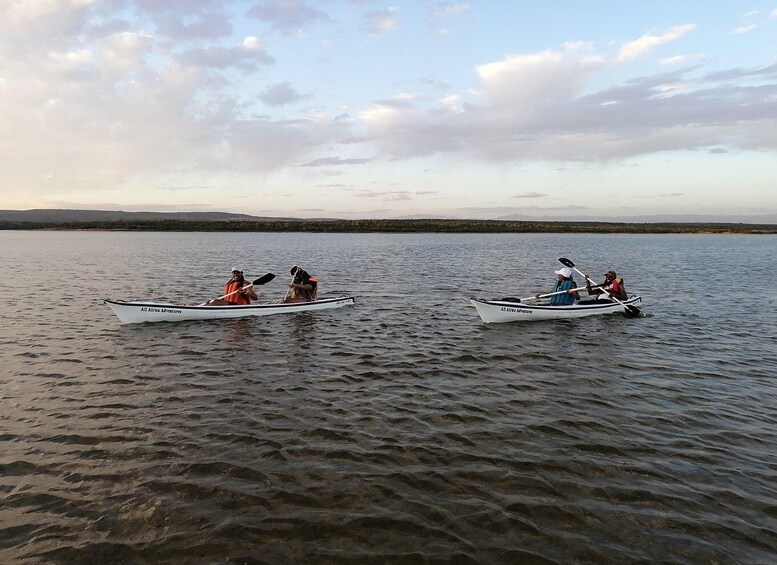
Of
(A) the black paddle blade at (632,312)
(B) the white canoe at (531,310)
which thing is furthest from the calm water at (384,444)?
(A) the black paddle blade at (632,312)

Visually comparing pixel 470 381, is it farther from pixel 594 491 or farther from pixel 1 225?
pixel 1 225

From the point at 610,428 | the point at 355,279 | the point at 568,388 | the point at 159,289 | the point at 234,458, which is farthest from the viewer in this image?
the point at 355,279

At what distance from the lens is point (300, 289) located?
22359 mm

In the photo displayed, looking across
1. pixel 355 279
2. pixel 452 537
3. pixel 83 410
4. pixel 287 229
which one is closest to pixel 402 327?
pixel 83 410

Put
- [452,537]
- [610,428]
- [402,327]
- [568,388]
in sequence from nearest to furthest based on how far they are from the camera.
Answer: [452,537], [610,428], [568,388], [402,327]

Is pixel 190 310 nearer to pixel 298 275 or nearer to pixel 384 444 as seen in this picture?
pixel 298 275

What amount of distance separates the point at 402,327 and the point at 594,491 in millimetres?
12012

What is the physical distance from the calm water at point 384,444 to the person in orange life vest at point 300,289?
3.68 meters

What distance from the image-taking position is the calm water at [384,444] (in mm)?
6348

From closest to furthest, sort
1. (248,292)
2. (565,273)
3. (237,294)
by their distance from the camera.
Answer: (237,294)
(248,292)
(565,273)

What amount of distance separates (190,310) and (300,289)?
16.8ft

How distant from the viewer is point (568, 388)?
12.3 m

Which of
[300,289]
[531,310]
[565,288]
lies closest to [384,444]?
[531,310]

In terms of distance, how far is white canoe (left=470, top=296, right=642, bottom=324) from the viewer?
19.2 m
